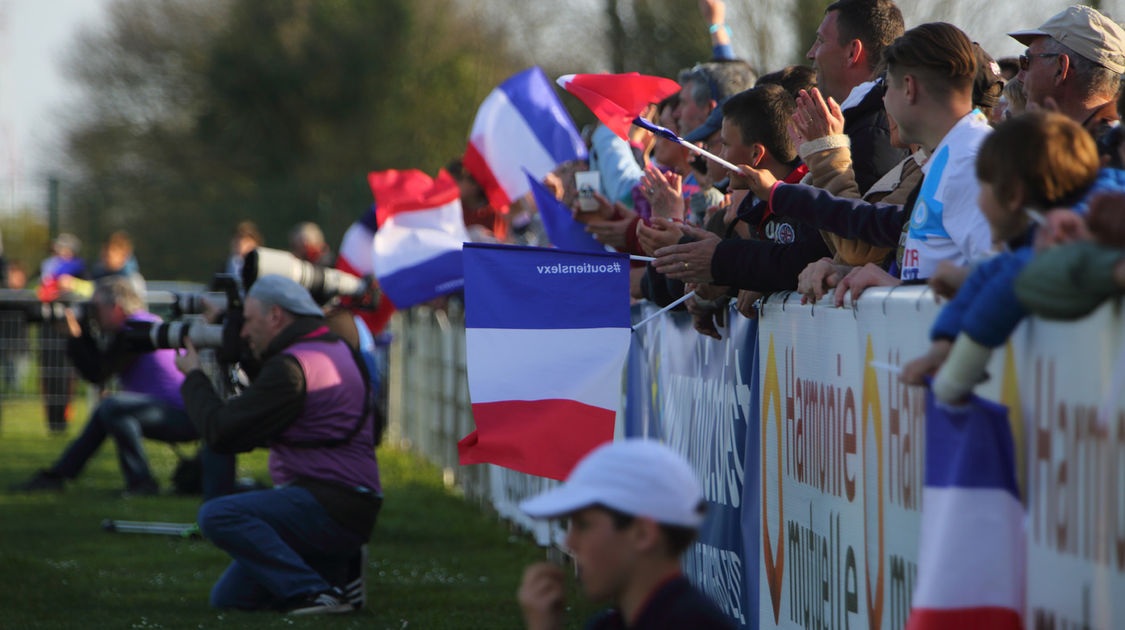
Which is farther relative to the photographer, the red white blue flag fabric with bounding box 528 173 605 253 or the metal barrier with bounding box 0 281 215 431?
the metal barrier with bounding box 0 281 215 431

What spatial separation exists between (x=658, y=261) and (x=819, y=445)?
38.4 inches

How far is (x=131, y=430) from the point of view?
12.1 meters

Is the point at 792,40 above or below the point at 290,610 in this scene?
above

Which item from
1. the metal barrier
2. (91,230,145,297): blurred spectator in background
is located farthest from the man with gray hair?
(91,230,145,297): blurred spectator in background

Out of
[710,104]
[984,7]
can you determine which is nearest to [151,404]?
[710,104]

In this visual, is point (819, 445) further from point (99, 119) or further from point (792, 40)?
point (99, 119)

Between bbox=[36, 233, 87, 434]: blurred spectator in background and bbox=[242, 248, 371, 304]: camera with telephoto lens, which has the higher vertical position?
bbox=[242, 248, 371, 304]: camera with telephoto lens

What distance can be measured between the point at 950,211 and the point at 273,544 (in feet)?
13.9

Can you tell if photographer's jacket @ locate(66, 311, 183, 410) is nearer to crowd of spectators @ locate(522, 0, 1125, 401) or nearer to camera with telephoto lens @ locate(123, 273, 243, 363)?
camera with telephoto lens @ locate(123, 273, 243, 363)

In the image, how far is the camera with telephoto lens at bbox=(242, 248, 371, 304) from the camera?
851cm

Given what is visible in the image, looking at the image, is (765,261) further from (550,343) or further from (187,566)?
(187,566)

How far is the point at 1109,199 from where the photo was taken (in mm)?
2656

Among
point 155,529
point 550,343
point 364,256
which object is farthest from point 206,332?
point 364,256

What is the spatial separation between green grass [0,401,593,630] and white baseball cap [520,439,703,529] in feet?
13.5
